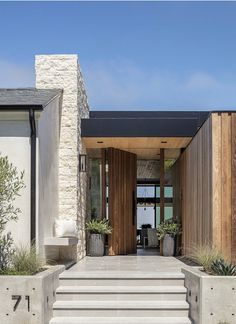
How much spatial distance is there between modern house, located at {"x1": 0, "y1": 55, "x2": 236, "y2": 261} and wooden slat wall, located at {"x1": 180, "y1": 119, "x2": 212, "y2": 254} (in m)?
0.02

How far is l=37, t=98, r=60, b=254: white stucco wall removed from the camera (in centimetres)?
968

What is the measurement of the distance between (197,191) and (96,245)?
4.14m

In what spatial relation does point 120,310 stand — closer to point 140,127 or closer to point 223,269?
point 223,269

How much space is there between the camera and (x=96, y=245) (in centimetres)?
1422

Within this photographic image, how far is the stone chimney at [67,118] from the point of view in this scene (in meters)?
12.3

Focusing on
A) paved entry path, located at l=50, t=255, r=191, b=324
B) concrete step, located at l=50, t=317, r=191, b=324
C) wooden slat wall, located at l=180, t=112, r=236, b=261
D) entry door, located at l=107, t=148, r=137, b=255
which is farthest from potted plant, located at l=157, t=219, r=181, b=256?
concrete step, located at l=50, t=317, r=191, b=324

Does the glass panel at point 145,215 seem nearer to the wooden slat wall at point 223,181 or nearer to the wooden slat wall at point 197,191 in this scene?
the wooden slat wall at point 197,191

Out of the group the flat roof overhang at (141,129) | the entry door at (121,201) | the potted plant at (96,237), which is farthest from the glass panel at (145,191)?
the flat roof overhang at (141,129)

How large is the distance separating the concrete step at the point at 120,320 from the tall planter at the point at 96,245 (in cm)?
614

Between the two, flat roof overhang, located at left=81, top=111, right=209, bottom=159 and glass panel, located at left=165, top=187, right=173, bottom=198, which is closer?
flat roof overhang, located at left=81, top=111, right=209, bottom=159

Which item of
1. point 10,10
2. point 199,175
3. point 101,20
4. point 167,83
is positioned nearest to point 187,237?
point 199,175

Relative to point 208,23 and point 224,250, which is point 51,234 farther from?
point 208,23

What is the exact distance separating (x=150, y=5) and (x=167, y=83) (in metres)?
15.7

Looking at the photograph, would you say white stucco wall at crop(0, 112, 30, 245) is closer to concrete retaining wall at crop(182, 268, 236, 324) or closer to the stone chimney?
the stone chimney
